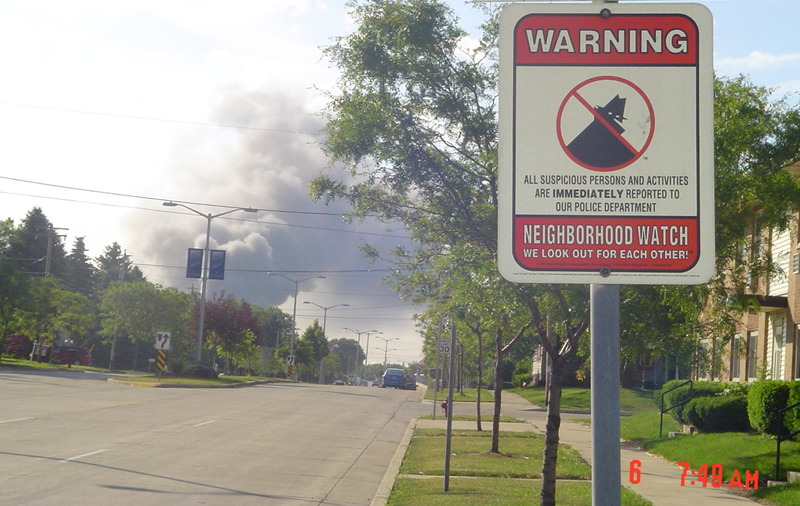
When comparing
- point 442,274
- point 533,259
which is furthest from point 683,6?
point 442,274

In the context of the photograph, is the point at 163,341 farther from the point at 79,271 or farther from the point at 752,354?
the point at 79,271

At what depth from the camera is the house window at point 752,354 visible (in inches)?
967

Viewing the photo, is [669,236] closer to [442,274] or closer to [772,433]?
[442,274]

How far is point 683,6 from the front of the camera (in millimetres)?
2715

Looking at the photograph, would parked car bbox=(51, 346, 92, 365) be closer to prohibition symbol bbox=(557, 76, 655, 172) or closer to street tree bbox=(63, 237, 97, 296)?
A: street tree bbox=(63, 237, 97, 296)

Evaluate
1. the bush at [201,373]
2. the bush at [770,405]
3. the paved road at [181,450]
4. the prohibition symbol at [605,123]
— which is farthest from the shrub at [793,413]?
the bush at [201,373]

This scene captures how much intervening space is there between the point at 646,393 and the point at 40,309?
40856 millimetres

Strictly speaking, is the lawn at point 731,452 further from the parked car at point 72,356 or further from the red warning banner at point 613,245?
the parked car at point 72,356

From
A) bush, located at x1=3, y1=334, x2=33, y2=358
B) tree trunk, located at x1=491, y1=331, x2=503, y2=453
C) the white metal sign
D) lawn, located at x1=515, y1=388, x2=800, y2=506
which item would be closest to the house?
lawn, located at x1=515, y1=388, x2=800, y2=506

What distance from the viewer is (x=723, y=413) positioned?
19.4 m

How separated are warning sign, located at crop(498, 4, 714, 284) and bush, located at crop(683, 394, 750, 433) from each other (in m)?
18.2

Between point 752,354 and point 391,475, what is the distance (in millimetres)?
13962

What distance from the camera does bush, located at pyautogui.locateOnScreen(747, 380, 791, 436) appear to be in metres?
15.5

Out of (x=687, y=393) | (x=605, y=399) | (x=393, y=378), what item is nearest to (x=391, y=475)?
(x=687, y=393)
